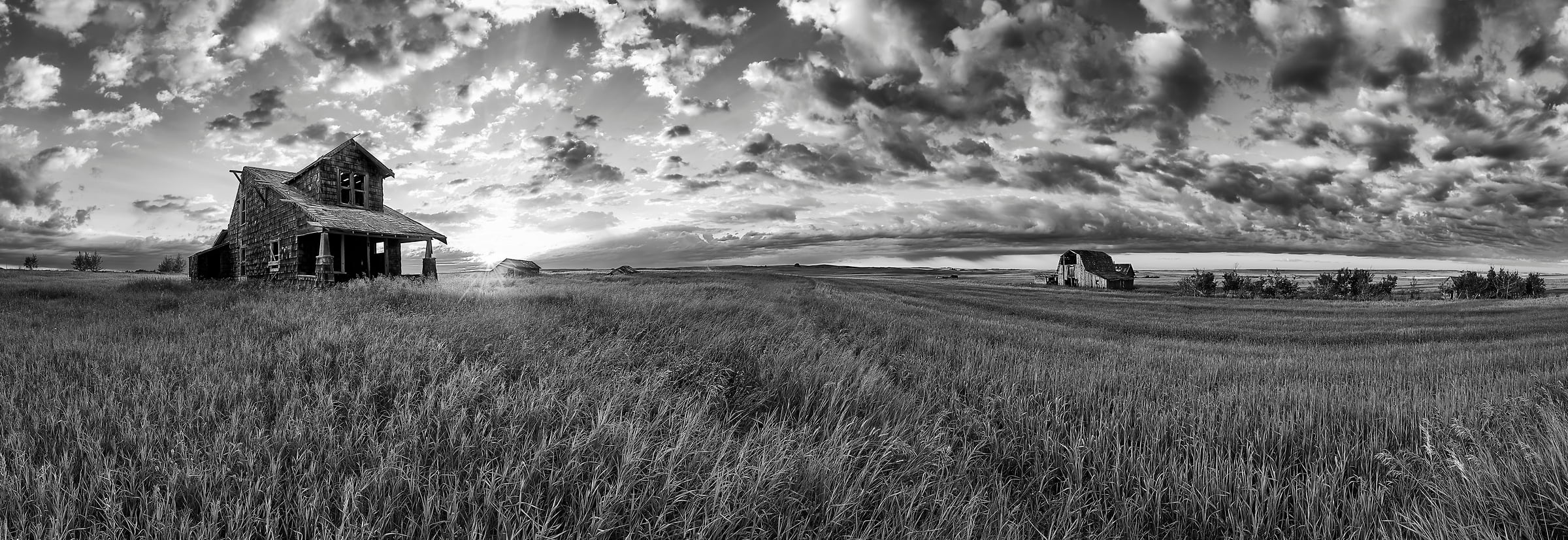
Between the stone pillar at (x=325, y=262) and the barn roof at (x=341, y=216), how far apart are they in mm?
826

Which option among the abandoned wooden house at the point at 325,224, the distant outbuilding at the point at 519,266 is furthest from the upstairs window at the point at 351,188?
the distant outbuilding at the point at 519,266

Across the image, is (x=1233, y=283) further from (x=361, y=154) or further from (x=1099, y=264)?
(x=361, y=154)

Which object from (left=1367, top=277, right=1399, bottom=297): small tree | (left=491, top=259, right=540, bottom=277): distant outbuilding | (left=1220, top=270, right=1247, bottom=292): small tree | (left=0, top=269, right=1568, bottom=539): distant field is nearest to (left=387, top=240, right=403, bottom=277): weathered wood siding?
(left=0, top=269, right=1568, bottom=539): distant field

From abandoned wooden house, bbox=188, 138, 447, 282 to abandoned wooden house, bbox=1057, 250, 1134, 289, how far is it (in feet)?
245

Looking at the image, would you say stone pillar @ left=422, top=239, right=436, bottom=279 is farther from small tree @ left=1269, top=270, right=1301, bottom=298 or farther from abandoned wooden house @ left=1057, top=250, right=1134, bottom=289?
small tree @ left=1269, top=270, right=1301, bottom=298

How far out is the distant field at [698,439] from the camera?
2625mm

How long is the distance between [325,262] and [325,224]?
1534mm

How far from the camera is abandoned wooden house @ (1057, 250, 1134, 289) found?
7325cm

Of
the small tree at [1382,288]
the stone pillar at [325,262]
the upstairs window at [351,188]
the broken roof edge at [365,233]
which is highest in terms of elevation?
the upstairs window at [351,188]

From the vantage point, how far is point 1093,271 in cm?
7469

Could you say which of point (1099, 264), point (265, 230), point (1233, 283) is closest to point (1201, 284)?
point (1233, 283)

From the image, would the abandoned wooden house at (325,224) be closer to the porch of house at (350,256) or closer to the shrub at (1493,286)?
the porch of house at (350,256)

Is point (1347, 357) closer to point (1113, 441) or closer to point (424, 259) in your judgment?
point (1113, 441)

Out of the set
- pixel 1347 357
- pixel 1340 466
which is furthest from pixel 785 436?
pixel 1347 357
